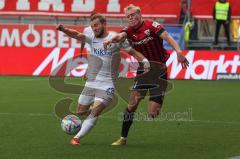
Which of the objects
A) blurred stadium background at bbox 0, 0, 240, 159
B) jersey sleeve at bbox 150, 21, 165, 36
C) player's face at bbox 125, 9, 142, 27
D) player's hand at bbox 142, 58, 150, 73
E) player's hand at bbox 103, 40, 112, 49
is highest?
player's face at bbox 125, 9, 142, 27

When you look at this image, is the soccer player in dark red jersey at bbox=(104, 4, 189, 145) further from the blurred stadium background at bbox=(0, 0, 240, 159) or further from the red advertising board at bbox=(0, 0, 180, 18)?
the red advertising board at bbox=(0, 0, 180, 18)

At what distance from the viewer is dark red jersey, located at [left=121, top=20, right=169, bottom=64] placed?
476 inches

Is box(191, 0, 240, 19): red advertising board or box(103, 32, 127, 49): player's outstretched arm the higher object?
box(103, 32, 127, 49): player's outstretched arm

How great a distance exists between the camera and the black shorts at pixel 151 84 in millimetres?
12469

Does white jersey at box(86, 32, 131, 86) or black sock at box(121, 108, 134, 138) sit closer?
white jersey at box(86, 32, 131, 86)

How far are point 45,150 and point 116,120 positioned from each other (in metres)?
4.84

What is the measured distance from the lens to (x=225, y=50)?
103 feet

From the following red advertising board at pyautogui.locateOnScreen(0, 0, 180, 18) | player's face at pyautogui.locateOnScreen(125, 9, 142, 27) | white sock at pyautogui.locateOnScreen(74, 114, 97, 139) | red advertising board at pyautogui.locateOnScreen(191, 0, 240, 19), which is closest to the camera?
player's face at pyautogui.locateOnScreen(125, 9, 142, 27)

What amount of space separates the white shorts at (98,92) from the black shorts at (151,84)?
508 millimetres

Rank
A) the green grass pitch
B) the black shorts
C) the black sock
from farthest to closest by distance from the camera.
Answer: the black shorts, the black sock, the green grass pitch

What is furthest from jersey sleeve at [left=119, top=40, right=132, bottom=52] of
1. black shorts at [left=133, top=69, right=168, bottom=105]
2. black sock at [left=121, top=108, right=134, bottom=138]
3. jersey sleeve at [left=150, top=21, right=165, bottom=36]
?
black sock at [left=121, top=108, right=134, bottom=138]

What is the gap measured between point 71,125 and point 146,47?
5.86 ft

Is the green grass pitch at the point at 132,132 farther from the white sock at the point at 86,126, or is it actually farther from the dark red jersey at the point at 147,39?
the dark red jersey at the point at 147,39

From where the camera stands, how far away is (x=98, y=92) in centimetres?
1220
